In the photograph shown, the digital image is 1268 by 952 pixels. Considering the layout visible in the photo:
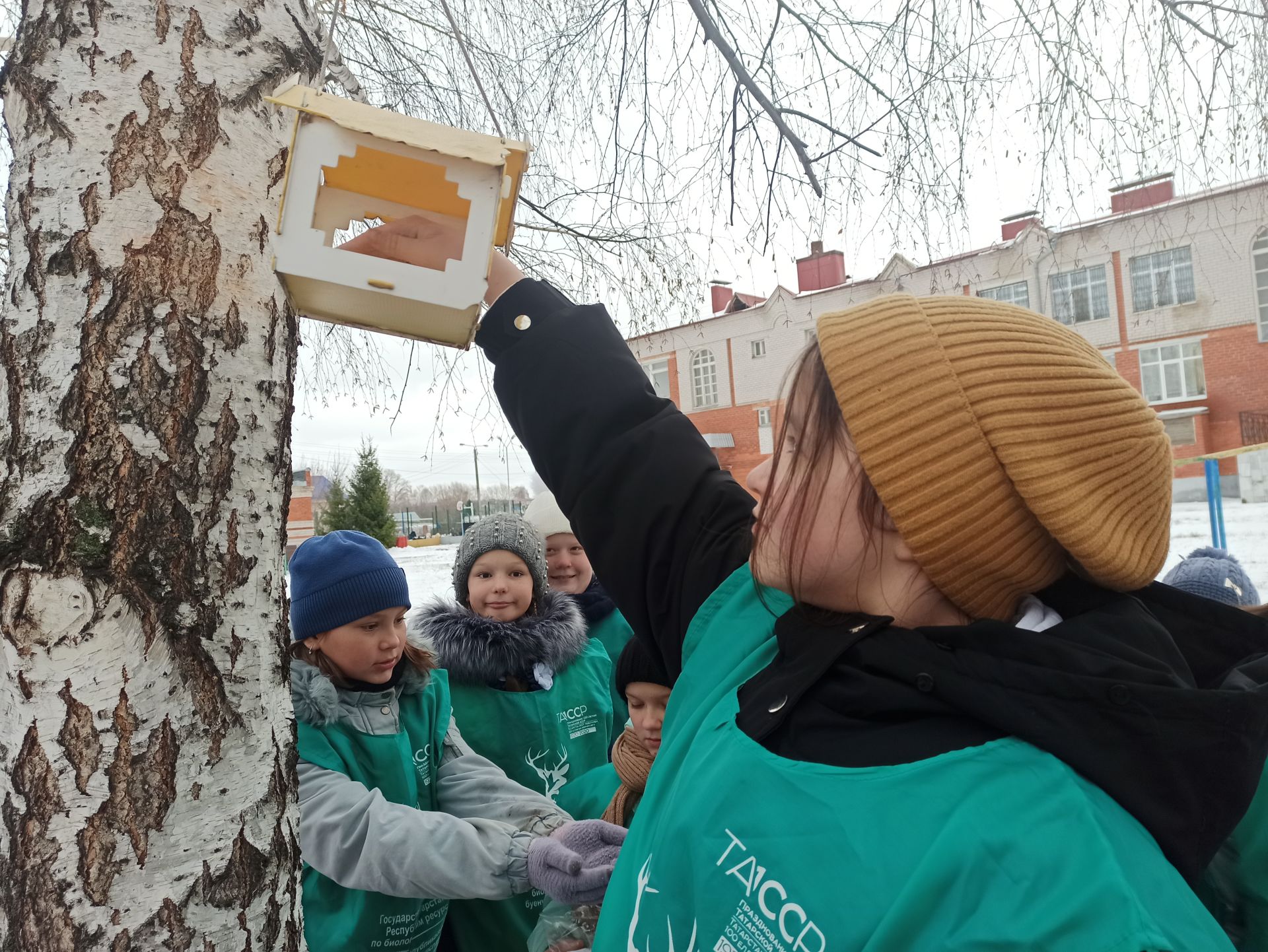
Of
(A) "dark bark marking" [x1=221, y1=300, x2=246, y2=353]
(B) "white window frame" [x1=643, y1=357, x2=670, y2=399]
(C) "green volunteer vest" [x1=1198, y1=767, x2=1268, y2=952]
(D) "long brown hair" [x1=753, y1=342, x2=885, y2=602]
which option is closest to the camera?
(C) "green volunteer vest" [x1=1198, y1=767, x2=1268, y2=952]

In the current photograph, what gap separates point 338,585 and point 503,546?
0.73 meters

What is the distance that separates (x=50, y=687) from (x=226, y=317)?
485 millimetres

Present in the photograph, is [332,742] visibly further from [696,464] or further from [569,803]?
[696,464]

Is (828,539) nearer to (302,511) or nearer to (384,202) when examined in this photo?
(384,202)

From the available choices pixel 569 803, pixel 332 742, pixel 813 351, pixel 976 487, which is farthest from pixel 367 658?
pixel 976 487

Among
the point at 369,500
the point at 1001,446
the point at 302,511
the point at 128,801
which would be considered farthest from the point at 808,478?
the point at 302,511

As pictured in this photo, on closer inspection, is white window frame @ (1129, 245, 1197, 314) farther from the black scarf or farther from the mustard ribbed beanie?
the mustard ribbed beanie

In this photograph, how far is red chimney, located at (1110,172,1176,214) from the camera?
242cm

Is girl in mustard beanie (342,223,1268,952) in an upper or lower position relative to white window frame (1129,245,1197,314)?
lower

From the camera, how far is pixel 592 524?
3.98 feet

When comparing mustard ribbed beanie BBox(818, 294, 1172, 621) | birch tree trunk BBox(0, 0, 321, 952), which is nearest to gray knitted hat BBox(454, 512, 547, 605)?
birch tree trunk BBox(0, 0, 321, 952)

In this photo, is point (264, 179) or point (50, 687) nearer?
point (50, 687)

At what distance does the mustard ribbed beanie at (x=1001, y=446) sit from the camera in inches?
32.0

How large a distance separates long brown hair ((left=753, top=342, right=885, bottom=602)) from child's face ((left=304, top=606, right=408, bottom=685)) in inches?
50.7
